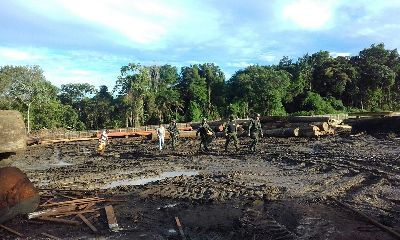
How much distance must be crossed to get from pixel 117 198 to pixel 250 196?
121 inches

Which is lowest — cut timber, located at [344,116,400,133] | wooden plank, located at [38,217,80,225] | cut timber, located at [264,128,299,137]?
wooden plank, located at [38,217,80,225]

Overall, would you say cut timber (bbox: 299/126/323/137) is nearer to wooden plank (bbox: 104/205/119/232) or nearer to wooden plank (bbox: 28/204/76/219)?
wooden plank (bbox: 104/205/119/232)

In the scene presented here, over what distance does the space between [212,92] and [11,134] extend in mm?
55729

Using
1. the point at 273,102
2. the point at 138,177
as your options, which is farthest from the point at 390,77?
the point at 138,177

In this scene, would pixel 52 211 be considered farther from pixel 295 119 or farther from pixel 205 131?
pixel 295 119

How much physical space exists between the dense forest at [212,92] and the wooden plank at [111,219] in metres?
35.2

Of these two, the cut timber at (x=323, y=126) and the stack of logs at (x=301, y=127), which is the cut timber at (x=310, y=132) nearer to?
the stack of logs at (x=301, y=127)

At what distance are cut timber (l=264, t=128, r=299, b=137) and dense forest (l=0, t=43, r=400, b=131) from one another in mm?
17006

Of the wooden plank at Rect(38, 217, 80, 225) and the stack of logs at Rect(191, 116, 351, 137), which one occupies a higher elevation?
the stack of logs at Rect(191, 116, 351, 137)

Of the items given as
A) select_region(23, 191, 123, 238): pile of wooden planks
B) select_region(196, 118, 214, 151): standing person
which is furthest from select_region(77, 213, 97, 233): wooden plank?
select_region(196, 118, 214, 151): standing person

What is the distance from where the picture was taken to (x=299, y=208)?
8094mm

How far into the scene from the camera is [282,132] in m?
27.0

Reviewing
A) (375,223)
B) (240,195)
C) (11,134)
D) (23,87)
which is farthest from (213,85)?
(11,134)

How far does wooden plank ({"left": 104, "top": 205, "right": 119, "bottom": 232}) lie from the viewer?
705 cm
